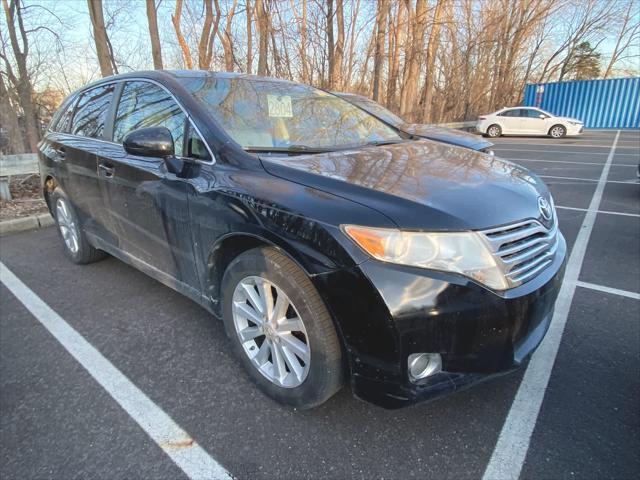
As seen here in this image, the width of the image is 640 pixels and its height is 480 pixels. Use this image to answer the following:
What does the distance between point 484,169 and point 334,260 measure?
1.18 metres

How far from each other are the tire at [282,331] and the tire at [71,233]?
2.28m

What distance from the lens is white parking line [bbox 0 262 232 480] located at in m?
1.80

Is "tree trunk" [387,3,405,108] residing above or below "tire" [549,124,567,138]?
above

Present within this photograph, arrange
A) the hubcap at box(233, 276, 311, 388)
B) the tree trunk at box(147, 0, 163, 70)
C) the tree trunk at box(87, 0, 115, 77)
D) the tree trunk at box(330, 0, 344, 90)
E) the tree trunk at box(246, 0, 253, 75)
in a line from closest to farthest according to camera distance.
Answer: the hubcap at box(233, 276, 311, 388)
the tree trunk at box(87, 0, 115, 77)
the tree trunk at box(147, 0, 163, 70)
the tree trunk at box(246, 0, 253, 75)
the tree trunk at box(330, 0, 344, 90)

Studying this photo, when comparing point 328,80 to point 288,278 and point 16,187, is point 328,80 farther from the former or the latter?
point 288,278

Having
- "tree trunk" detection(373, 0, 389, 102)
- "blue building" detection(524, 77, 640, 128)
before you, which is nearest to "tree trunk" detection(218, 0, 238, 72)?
"tree trunk" detection(373, 0, 389, 102)

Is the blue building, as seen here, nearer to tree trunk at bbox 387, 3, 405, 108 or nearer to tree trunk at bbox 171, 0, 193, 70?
tree trunk at bbox 387, 3, 405, 108

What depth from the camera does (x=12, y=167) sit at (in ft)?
19.6

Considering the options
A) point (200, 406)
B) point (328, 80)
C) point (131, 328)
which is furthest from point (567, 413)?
point (328, 80)

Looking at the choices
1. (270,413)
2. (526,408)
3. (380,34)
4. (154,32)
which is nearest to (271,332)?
(270,413)

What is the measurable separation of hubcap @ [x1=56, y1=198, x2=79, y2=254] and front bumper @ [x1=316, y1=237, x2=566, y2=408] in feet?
10.5

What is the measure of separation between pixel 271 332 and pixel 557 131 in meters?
20.3

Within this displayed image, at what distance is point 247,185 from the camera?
2.01m

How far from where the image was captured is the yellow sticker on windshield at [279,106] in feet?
8.75
